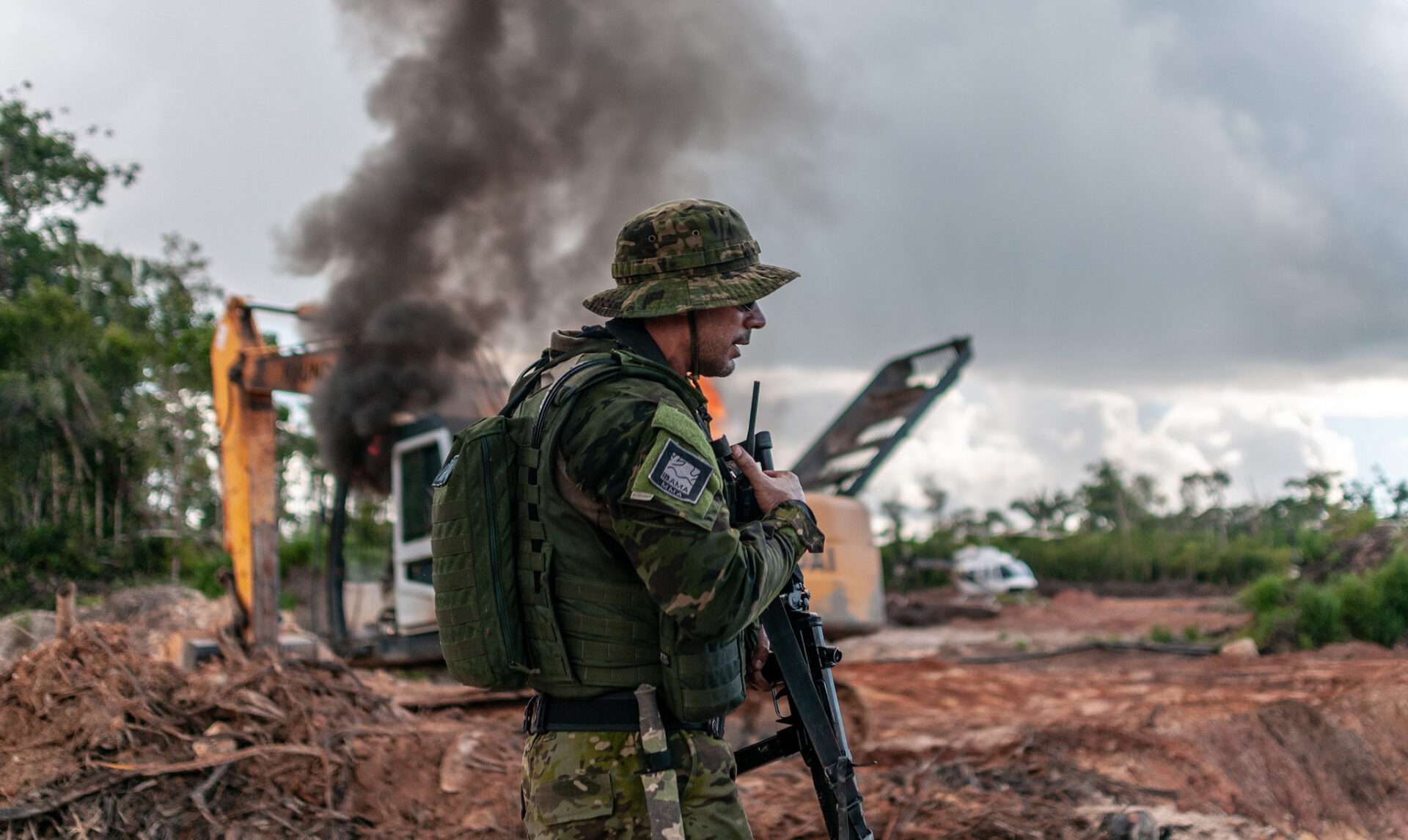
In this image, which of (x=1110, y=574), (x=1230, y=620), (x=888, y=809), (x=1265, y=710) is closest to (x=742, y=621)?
(x=888, y=809)

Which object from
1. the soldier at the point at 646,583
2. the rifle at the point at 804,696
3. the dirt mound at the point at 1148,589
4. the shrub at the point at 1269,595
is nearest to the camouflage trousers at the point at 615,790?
the soldier at the point at 646,583

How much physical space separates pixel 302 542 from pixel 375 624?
1392 centimetres

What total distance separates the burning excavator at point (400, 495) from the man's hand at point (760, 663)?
495 cm

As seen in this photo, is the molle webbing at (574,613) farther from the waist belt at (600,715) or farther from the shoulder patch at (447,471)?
the shoulder patch at (447,471)

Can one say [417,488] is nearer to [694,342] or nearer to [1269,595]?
[694,342]

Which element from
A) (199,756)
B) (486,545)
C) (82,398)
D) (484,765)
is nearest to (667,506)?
(486,545)

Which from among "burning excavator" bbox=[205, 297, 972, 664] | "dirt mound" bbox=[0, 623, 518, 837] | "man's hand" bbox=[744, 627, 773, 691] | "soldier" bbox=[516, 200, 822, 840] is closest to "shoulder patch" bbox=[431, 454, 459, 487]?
"soldier" bbox=[516, 200, 822, 840]

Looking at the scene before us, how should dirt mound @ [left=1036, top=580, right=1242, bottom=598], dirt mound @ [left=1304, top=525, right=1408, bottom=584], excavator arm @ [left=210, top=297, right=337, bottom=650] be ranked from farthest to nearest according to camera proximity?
dirt mound @ [left=1036, top=580, right=1242, bottom=598], dirt mound @ [left=1304, top=525, right=1408, bottom=584], excavator arm @ [left=210, top=297, right=337, bottom=650]

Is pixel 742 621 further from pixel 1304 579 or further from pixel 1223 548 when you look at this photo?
pixel 1223 548

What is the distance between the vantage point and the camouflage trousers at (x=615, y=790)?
A: 184cm

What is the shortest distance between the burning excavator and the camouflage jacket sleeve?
17.5ft

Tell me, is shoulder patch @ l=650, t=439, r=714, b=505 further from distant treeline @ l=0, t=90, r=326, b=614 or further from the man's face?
distant treeline @ l=0, t=90, r=326, b=614

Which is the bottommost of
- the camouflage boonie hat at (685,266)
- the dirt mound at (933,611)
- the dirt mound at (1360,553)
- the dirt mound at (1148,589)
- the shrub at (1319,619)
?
the dirt mound at (1148,589)

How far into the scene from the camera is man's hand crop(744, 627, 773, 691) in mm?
2205
